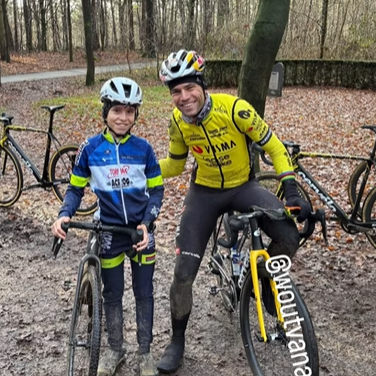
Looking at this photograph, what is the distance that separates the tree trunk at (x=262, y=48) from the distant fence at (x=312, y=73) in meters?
14.8

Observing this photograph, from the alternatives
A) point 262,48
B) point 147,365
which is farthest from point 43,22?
point 147,365

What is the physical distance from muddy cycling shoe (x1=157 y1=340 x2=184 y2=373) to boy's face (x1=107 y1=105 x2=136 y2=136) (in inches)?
64.7

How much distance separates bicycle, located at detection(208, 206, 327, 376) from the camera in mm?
2600

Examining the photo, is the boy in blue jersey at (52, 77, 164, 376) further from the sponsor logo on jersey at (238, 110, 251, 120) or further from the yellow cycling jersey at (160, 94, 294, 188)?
the sponsor logo on jersey at (238, 110, 251, 120)

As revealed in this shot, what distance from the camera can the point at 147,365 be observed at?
3281 mm

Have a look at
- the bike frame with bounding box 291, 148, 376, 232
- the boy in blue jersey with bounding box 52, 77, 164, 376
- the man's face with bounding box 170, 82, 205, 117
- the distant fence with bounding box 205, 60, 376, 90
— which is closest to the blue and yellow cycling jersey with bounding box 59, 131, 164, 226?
the boy in blue jersey with bounding box 52, 77, 164, 376

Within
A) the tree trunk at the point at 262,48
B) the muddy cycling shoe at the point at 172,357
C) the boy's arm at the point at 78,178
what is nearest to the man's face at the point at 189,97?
the boy's arm at the point at 78,178

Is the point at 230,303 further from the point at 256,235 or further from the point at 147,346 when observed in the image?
the point at 256,235

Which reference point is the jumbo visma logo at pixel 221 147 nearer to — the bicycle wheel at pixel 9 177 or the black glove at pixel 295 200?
the black glove at pixel 295 200

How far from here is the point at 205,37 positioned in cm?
2459

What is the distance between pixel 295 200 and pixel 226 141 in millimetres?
707

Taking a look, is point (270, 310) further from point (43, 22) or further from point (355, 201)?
point (43, 22)

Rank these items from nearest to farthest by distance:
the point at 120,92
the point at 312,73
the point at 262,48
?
the point at 120,92, the point at 262,48, the point at 312,73

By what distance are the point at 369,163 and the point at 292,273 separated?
153 cm
